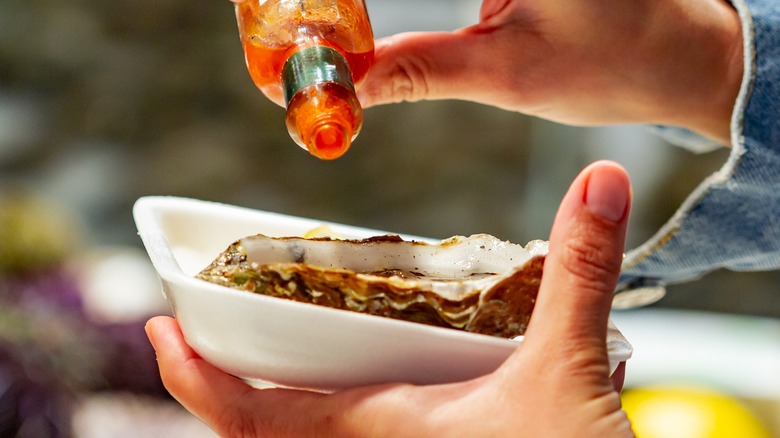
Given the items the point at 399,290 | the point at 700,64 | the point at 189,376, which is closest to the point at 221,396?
the point at 189,376

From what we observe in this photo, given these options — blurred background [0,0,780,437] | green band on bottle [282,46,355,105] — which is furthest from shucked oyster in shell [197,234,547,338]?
blurred background [0,0,780,437]

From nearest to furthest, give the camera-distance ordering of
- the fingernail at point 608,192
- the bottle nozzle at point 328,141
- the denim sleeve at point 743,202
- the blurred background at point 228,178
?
the fingernail at point 608,192 < the bottle nozzle at point 328,141 < the denim sleeve at point 743,202 < the blurred background at point 228,178

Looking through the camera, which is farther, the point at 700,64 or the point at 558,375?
the point at 700,64

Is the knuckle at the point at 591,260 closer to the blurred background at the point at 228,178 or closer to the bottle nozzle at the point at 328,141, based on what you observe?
the bottle nozzle at the point at 328,141

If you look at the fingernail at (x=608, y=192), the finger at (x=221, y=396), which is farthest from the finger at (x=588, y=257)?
the finger at (x=221, y=396)

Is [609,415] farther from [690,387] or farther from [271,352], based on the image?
[690,387]

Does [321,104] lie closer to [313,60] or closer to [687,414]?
[313,60]

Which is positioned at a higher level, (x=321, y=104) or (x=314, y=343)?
(x=321, y=104)

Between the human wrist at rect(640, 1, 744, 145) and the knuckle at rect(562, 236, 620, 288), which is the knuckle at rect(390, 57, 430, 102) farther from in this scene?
the knuckle at rect(562, 236, 620, 288)
